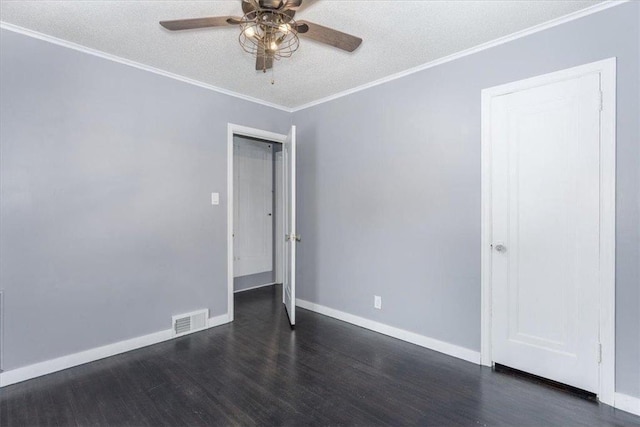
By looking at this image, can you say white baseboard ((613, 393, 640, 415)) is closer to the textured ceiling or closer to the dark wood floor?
the dark wood floor

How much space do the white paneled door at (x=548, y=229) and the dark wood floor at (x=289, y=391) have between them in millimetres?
248

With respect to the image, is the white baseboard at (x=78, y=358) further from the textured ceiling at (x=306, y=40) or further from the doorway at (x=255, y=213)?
the textured ceiling at (x=306, y=40)

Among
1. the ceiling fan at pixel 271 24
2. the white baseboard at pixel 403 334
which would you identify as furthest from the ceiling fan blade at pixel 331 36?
the white baseboard at pixel 403 334

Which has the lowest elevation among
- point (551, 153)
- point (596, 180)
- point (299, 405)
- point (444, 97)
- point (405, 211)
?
point (299, 405)

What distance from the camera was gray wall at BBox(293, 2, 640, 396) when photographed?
2006mm

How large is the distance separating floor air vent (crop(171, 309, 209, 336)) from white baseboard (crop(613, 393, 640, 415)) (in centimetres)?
336

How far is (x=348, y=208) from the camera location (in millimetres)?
3600

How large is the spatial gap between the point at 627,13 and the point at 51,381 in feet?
15.2

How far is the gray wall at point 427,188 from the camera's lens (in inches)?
79.0

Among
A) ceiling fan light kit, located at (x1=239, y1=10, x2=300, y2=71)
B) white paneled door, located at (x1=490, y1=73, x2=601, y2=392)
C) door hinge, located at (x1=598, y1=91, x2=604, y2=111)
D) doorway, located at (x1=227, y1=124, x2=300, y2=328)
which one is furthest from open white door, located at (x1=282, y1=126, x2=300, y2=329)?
door hinge, located at (x1=598, y1=91, x2=604, y2=111)

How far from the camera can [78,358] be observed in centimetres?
259

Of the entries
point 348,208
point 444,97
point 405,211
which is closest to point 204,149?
point 348,208

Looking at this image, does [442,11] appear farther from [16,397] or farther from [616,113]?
[16,397]

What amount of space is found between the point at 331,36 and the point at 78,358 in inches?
121
